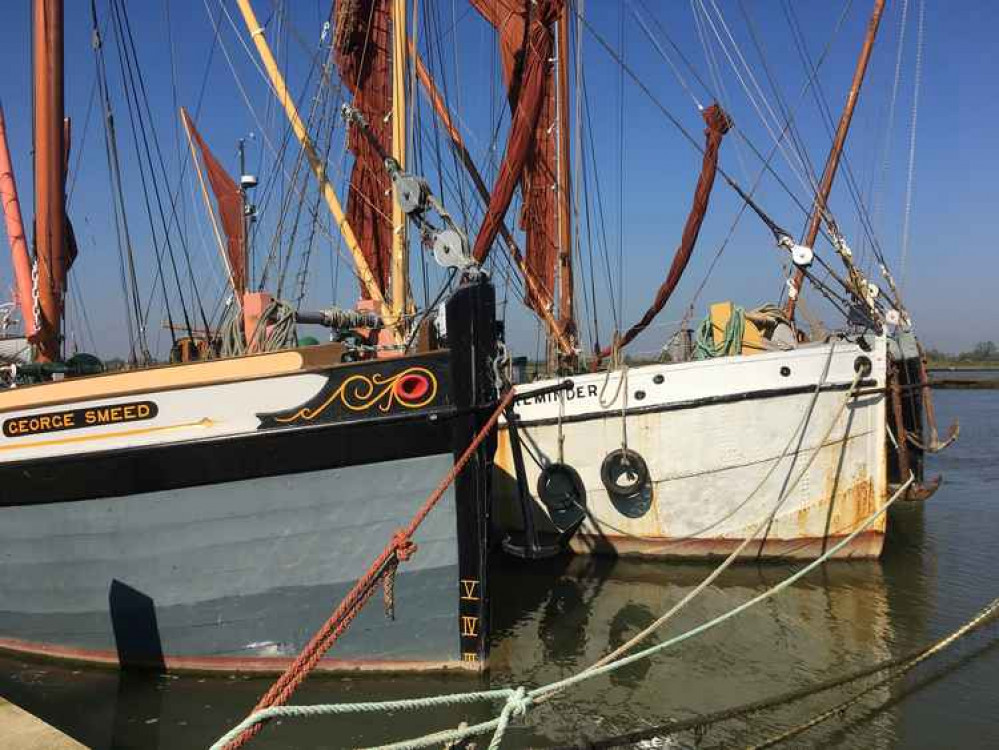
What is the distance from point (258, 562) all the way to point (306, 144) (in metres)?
9.50

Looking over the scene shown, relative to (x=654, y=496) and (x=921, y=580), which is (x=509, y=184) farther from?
(x=921, y=580)

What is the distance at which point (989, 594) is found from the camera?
30.0ft

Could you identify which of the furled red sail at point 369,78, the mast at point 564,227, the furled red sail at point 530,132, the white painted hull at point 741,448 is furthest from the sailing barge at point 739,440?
the furled red sail at point 369,78

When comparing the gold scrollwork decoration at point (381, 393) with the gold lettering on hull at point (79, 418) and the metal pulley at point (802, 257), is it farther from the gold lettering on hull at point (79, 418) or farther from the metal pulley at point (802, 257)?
the metal pulley at point (802, 257)

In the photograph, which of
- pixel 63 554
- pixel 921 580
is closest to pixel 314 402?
pixel 63 554

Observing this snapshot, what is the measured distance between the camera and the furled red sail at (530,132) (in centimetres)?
1490

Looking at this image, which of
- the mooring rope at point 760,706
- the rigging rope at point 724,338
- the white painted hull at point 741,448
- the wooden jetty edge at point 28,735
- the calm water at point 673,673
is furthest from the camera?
the rigging rope at point 724,338

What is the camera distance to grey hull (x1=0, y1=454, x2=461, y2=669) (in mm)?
6184

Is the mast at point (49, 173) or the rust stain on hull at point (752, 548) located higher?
the mast at point (49, 173)

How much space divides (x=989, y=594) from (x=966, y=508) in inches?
241

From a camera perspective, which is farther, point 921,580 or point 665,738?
point 921,580

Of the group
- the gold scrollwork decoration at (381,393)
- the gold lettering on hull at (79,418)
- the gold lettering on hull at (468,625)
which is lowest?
the gold lettering on hull at (468,625)

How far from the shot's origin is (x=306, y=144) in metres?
13.7

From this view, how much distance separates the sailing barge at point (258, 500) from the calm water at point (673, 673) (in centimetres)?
45
